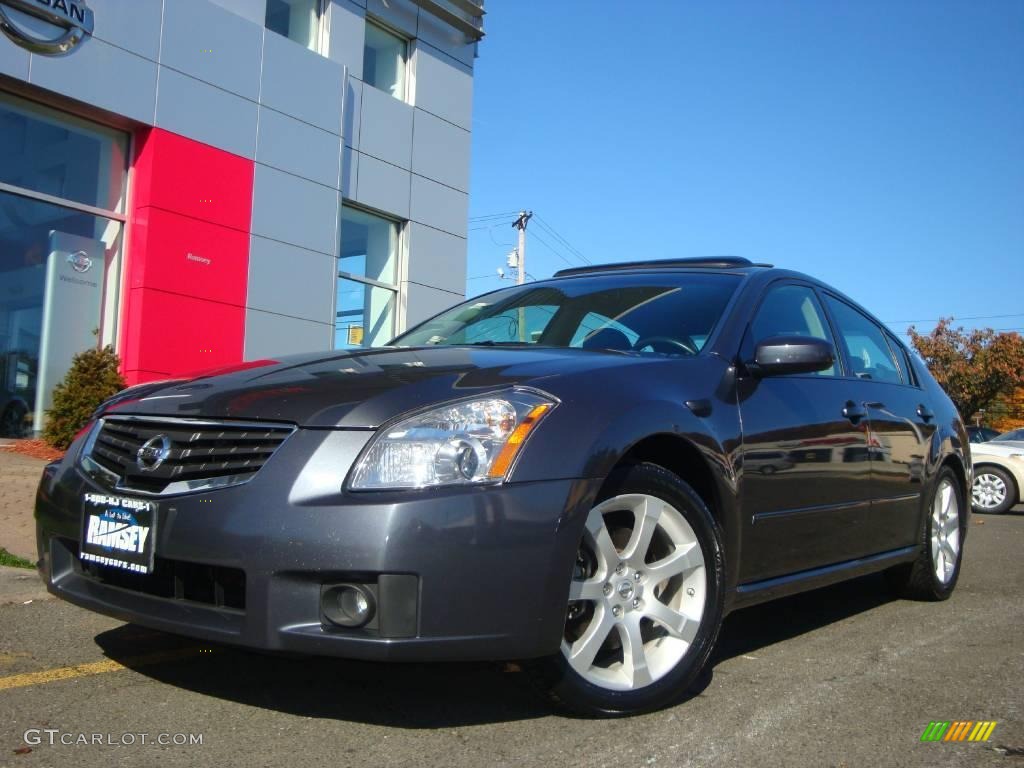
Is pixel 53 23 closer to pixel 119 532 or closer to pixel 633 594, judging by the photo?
pixel 119 532

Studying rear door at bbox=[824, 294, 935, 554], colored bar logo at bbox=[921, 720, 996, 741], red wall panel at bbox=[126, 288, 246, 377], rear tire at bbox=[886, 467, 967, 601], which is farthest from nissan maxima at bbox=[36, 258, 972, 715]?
red wall panel at bbox=[126, 288, 246, 377]

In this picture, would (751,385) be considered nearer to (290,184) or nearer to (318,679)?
(318,679)

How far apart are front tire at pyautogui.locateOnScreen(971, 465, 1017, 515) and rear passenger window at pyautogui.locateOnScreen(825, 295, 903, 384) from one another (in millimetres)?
9172

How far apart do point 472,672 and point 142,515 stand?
4.09 ft

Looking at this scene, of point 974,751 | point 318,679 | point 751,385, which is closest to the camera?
point 974,751

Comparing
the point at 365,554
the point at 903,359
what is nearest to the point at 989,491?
the point at 903,359

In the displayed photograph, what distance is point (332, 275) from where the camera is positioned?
1384 centimetres

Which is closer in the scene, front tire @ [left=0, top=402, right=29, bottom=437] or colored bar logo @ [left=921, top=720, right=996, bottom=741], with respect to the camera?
colored bar logo @ [left=921, top=720, right=996, bottom=741]

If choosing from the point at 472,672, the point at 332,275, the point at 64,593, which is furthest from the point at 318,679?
the point at 332,275

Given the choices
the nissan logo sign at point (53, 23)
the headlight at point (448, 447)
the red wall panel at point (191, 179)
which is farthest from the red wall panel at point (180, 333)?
the headlight at point (448, 447)

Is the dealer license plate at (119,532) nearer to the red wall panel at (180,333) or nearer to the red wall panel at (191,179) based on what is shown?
the red wall panel at (180,333)

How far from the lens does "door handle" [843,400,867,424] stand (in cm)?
414

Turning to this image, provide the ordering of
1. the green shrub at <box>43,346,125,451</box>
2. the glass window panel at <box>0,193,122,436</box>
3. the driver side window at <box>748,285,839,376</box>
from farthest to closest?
the glass window panel at <box>0,193,122,436</box>, the green shrub at <box>43,346,125,451</box>, the driver side window at <box>748,285,839,376</box>

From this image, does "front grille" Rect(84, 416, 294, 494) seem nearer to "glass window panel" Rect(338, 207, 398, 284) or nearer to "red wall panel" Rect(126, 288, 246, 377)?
"red wall panel" Rect(126, 288, 246, 377)
